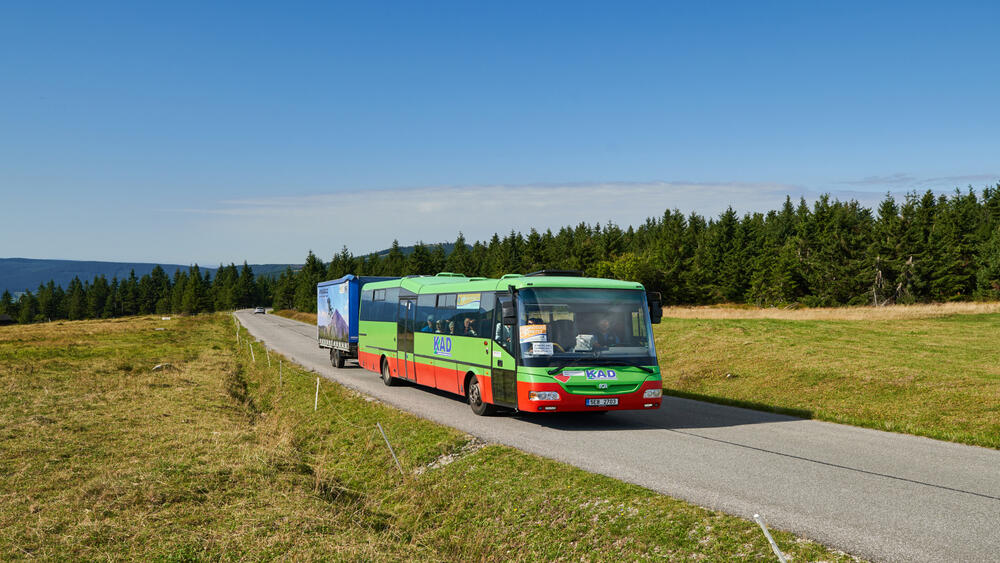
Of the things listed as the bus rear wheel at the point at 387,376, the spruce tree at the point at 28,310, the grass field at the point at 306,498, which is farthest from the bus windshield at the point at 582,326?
the spruce tree at the point at 28,310

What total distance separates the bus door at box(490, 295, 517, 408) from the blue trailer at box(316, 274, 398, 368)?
464 inches

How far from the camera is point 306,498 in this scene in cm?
887

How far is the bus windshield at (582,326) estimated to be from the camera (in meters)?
13.1

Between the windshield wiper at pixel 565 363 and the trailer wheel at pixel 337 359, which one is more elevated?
the windshield wiper at pixel 565 363

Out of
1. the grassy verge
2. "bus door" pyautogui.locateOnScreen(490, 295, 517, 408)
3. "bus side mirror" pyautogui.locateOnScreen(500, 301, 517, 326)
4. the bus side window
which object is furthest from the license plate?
the grassy verge

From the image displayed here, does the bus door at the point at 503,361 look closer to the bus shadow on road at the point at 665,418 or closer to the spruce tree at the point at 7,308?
the bus shadow on road at the point at 665,418

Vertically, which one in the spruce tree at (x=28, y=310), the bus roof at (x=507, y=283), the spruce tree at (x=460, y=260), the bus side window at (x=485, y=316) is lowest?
the spruce tree at (x=28, y=310)

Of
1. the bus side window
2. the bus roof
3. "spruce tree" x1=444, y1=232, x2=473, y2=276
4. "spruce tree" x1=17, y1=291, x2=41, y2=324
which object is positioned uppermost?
"spruce tree" x1=444, y1=232, x2=473, y2=276

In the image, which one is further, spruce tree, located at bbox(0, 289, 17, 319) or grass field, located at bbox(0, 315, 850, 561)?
spruce tree, located at bbox(0, 289, 17, 319)

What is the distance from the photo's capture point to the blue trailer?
27.5 meters

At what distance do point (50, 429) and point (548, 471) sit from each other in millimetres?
9365

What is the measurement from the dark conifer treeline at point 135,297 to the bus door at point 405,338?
15247 centimetres

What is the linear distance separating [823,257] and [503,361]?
7429cm

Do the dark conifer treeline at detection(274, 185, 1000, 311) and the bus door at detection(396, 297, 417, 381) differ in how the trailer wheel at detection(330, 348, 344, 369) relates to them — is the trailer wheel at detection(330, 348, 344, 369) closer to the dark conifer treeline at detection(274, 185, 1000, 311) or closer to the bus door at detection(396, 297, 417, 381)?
the bus door at detection(396, 297, 417, 381)
